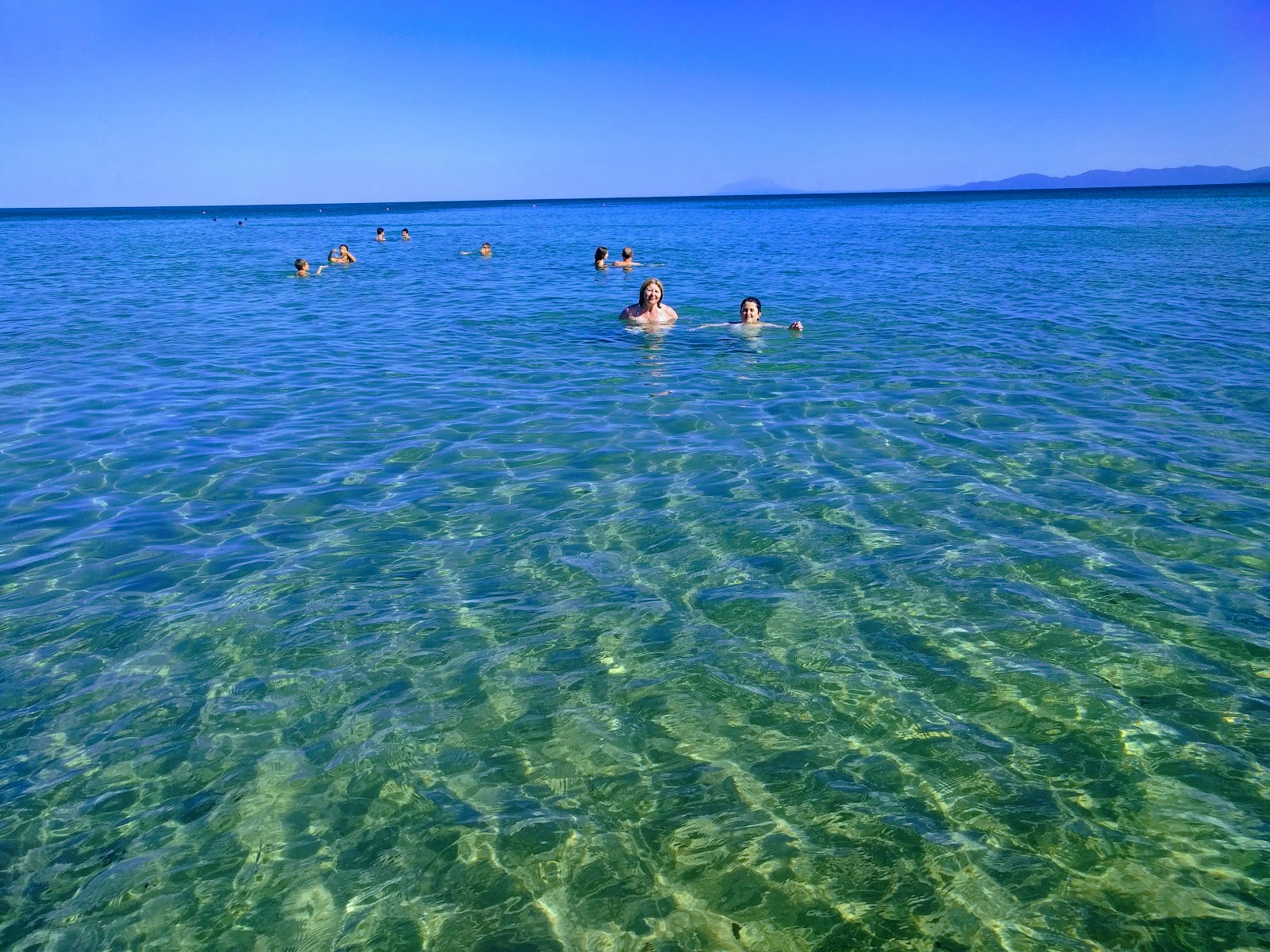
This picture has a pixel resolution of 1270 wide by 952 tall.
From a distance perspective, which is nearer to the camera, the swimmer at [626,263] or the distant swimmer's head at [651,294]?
the distant swimmer's head at [651,294]

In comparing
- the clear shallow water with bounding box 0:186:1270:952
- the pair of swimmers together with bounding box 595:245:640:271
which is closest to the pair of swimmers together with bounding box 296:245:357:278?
the pair of swimmers together with bounding box 595:245:640:271

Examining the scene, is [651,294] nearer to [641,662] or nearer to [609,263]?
[641,662]

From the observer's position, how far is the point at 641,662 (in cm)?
611

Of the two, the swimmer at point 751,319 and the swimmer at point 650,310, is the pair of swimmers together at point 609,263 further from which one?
the swimmer at point 751,319

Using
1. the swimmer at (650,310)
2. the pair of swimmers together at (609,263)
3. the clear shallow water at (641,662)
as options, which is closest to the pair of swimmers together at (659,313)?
the swimmer at (650,310)

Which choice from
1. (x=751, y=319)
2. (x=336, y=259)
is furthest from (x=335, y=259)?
(x=751, y=319)

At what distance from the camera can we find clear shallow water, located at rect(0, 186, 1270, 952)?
4141mm

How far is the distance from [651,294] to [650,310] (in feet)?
1.74

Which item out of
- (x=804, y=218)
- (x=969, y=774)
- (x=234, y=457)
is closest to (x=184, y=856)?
(x=969, y=774)

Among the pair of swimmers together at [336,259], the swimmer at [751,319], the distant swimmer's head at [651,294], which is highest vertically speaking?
the distant swimmer's head at [651,294]

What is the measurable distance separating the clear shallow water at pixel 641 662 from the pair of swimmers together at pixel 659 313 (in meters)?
3.85

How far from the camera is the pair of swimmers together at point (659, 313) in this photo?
18.2 meters

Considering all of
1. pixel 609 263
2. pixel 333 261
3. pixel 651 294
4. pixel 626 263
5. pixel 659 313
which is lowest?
pixel 609 263

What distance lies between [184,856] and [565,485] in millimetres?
5763
